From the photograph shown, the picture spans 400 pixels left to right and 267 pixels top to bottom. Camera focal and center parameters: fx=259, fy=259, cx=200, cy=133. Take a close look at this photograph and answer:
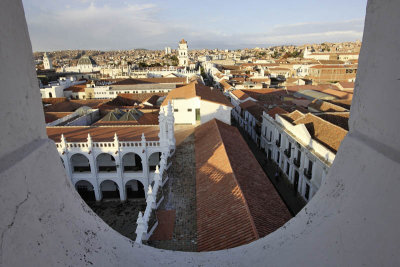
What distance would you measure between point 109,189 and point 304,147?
1596 centimetres

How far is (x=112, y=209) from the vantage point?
20.3 metres

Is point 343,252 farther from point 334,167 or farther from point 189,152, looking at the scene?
point 189,152

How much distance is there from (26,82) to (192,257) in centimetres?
206

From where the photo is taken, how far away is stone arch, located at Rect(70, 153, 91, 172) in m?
21.2

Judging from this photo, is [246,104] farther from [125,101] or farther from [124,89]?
[124,89]

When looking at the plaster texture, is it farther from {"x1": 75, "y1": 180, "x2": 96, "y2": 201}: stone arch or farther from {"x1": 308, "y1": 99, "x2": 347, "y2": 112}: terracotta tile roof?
{"x1": 308, "y1": 99, "x2": 347, "y2": 112}: terracotta tile roof

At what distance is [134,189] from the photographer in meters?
22.0

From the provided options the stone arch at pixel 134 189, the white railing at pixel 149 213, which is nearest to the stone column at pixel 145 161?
the stone arch at pixel 134 189

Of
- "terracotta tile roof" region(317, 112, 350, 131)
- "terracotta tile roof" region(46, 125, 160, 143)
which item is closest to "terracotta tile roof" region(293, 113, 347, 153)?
"terracotta tile roof" region(317, 112, 350, 131)

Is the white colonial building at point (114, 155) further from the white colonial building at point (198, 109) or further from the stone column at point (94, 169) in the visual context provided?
the white colonial building at point (198, 109)

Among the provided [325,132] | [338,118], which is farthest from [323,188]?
[338,118]

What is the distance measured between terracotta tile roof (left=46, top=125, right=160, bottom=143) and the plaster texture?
727 inches

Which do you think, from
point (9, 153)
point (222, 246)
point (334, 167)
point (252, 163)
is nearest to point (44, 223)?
point (9, 153)

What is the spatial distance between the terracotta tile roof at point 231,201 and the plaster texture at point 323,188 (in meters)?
6.49
